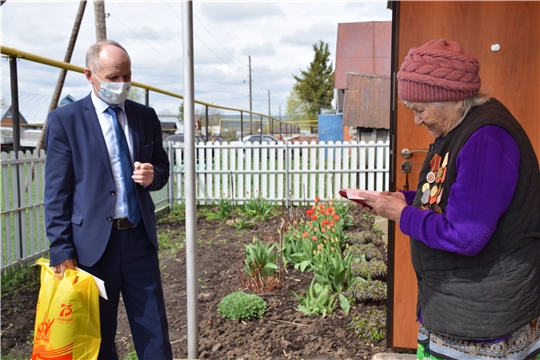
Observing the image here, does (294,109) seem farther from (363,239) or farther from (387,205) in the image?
(387,205)

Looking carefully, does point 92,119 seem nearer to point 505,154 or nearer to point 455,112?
point 455,112

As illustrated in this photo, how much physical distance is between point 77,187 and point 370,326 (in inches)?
83.5

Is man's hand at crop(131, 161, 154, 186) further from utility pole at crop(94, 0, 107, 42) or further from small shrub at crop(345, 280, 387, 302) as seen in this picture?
utility pole at crop(94, 0, 107, 42)

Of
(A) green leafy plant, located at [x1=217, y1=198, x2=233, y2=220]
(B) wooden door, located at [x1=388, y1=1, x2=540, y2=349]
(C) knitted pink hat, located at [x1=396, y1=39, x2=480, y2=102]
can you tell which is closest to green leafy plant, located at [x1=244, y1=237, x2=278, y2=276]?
(B) wooden door, located at [x1=388, y1=1, x2=540, y2=349]

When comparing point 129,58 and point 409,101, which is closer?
point 409,101

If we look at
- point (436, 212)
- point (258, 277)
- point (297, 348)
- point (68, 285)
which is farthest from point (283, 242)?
point (436, 212)

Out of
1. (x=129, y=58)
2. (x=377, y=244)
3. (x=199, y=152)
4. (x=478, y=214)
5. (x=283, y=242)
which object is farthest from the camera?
(x=199, y=152)

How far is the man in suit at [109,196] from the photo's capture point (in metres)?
2.10

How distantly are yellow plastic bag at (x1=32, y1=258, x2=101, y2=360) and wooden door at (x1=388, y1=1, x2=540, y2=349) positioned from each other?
72.3 inches

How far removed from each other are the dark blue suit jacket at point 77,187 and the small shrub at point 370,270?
8.19 feet

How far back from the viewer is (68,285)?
208 cm

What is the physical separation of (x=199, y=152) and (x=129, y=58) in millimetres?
7542

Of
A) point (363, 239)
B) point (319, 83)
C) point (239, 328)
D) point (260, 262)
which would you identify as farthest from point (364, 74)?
point (319, 83)

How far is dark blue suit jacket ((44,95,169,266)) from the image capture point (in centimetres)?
208
